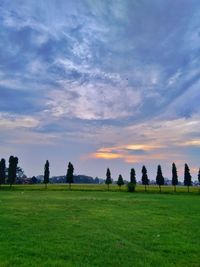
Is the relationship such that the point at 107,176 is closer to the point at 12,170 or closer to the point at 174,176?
the point at 174,176

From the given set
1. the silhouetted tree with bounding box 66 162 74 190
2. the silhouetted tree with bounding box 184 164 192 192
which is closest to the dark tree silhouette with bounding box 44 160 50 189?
the silhouetted tree with bounding box 66 162 74 190

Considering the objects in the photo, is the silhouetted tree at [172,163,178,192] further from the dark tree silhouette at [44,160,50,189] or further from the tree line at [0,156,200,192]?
the dark tree silhouette at [44,160,50,189]

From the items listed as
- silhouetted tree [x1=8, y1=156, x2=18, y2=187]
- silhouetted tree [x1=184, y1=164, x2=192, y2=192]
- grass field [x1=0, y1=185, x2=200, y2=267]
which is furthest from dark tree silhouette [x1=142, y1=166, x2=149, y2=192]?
grass field [x1=0, y1=185, x2=200, y2=267]

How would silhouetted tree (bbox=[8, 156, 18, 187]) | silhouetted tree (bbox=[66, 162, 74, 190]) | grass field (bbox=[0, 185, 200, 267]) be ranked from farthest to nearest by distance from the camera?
silhouetted tree (bbox=[66, 162, 74, 190])
silhouetted tree (bbox=[8, 156, 18, 187])
grass field (bbox=[0, 185, 200, 267])

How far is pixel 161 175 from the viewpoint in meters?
130

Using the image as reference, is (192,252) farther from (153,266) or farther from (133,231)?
(133,231)

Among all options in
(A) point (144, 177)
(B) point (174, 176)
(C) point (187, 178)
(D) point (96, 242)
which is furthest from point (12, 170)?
(D) point (96, 242)

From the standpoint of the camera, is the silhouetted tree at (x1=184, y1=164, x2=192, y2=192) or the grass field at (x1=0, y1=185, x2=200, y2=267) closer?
the grass field at (x1=0, y1=185, x2=200, y2=267)

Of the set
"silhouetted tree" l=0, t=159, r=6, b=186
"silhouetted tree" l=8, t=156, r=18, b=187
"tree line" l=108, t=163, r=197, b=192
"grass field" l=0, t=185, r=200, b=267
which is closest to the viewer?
"grass field" l=0, t=185, r=200, b=267

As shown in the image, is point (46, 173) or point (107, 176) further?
point (107, 176)

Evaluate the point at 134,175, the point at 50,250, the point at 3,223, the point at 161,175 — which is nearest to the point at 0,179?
the point at 134,175

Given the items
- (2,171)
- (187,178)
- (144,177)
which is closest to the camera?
(187,178)

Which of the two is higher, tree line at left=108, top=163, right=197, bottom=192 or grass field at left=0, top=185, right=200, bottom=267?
tree line at left=108, top=163, right=197, bottom=192

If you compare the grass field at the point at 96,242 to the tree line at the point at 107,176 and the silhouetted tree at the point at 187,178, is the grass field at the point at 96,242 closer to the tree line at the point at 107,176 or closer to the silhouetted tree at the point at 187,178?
the tree line at the point at 107,176
